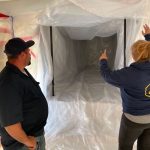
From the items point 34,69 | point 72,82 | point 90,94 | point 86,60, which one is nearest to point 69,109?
point 90,94

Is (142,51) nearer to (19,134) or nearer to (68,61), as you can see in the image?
(19,134)

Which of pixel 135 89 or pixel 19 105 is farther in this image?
pixel 135 89

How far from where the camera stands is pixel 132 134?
1.67m

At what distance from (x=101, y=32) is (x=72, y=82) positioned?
74 centimetres

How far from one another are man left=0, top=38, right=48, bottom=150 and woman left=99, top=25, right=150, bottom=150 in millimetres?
451

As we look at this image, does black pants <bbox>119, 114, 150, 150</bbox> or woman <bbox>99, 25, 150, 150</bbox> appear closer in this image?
woman <bbox>99, 25, 150, 150</bbox>

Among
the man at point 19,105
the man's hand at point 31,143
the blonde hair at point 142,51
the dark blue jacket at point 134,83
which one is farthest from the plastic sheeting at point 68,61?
the man's hand at point 31,143

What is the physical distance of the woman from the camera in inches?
60.4

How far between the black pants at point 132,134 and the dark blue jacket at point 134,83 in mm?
85

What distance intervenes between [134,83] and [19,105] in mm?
666

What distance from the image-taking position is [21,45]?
1.48m

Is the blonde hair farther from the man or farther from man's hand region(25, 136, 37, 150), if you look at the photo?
man's hand region(25, 136, 37, 150)

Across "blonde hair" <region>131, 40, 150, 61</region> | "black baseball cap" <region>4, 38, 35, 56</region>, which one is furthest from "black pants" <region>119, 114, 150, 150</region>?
"black baseball cap" <region>4, 38, 35, 56</region>

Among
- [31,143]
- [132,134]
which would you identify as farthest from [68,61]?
[31,143]
